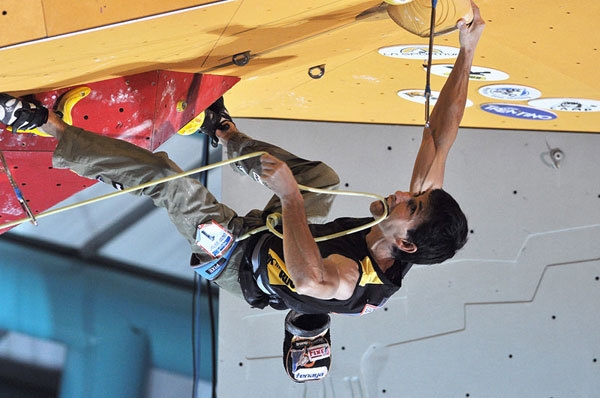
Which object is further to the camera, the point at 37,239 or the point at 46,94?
the point at 37,239

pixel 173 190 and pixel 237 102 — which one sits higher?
pixel 237 102

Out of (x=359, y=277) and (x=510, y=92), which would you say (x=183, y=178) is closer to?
(x=359, y=277)

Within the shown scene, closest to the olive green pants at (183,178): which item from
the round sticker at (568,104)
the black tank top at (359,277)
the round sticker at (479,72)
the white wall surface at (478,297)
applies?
the black tank top at (359,277)

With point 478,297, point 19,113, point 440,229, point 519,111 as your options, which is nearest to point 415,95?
point 519,111

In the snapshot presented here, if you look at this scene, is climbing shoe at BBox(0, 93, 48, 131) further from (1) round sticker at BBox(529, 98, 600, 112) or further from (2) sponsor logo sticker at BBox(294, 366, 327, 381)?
(1) round sticker at BBox(529, 98, 600, 112)

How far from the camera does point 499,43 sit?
2.67m

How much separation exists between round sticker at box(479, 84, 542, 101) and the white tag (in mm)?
1212

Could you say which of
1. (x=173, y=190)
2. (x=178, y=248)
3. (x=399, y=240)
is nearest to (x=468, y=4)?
(x=399, y=240)

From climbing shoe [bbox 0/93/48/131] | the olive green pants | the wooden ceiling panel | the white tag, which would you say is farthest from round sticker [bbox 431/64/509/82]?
climbing shoe [bbox 0/93/48/131]

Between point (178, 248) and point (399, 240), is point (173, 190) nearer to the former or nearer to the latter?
point (399, 240)

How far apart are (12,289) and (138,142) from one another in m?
1.35

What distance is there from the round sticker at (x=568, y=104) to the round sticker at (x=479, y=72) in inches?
13.4

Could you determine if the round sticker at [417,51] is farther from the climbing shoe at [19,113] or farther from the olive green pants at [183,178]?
the climbing shoe at [19,113]

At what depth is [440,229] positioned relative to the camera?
2.24 meters
